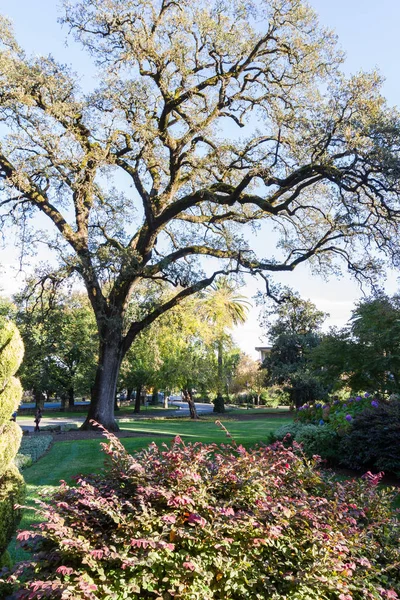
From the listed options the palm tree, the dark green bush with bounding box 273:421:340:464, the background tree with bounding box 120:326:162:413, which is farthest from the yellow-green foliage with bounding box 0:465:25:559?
Result: the background tree with bounding box 120:326:162:413

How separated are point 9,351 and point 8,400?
401mm

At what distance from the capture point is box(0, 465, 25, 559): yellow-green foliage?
378cm

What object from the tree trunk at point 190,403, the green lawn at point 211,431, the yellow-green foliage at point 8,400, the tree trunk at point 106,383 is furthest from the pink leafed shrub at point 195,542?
the tree trunk at point 190,403

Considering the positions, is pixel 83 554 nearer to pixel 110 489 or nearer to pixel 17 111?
pixel 110 489

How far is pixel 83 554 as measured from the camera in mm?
2961

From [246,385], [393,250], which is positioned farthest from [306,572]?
[246,385]

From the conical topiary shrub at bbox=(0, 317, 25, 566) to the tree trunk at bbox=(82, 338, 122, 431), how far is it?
→ 1450cm

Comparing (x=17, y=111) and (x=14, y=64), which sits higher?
(x=14, y=64)

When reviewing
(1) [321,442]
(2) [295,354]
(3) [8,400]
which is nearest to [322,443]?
(1) [321,442]

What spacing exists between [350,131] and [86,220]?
9895 mm

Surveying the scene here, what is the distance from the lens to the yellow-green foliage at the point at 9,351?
4.02 metres

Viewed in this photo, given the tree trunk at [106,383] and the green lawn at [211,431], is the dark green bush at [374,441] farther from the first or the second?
the tree trunk at [106,383]

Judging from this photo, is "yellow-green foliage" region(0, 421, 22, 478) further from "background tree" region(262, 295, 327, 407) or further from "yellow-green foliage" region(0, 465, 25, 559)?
"background tree" region(262, 295, 327, 407)

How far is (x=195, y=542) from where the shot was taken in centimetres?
317
